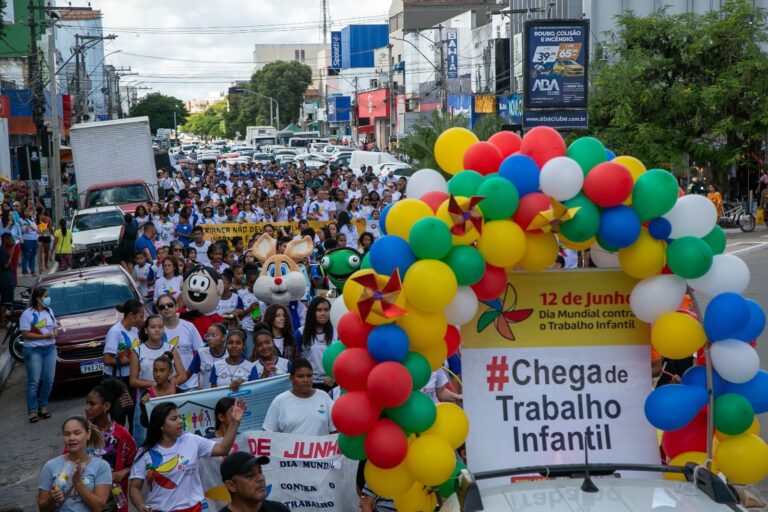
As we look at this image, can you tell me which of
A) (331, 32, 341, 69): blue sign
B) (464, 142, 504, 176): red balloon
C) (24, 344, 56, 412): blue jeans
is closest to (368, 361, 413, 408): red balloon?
(464, 142, 504, 176): red balloon

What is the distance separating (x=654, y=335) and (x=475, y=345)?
997 mm

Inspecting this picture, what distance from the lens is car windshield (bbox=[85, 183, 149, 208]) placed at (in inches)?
1182

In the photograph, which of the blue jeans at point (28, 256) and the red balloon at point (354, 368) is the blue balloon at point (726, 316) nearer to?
the red balloon at point (354, 368)

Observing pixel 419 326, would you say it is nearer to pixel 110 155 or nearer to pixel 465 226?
pixel 465 226

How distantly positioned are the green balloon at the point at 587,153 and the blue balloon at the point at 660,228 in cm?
44

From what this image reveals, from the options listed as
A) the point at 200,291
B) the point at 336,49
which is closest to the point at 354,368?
the point at 200,291

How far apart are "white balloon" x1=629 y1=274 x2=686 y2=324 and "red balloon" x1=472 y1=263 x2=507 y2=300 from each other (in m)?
0.74

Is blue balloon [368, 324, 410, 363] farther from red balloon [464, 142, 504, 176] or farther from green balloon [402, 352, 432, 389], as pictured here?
red balloon [464, 142, 504, 176]

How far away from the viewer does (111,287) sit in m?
15.2

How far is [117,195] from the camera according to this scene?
30297 mm

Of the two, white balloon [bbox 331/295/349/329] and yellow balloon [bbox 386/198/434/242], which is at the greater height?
yellow balloon [bbox 386/198/434/242]

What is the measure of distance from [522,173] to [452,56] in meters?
63.0

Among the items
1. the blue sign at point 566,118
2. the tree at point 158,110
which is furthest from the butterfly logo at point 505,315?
the tree at point 158,110

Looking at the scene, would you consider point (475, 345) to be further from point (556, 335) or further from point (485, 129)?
point (485, 129)
